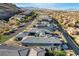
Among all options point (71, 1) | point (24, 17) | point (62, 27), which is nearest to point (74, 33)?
point (62, 27)

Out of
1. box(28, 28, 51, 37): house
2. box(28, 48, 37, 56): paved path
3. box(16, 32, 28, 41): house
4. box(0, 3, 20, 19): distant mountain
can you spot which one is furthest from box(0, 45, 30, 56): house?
box(0, 3, 20, 19): distant mountain

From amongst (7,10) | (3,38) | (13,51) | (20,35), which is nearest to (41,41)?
(20,35)

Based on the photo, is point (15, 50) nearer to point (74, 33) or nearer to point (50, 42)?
point (50, 42)

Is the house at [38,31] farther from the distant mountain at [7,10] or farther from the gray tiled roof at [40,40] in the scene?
the distant mountain at [7,10]

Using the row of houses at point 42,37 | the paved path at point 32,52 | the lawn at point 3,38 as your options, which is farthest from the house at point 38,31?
the lawn at point 3,38

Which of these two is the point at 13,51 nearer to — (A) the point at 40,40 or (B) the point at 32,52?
(B) the point at 32,52

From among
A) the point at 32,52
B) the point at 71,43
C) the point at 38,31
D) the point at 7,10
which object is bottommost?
the point at 32,52

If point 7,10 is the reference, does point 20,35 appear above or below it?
below
